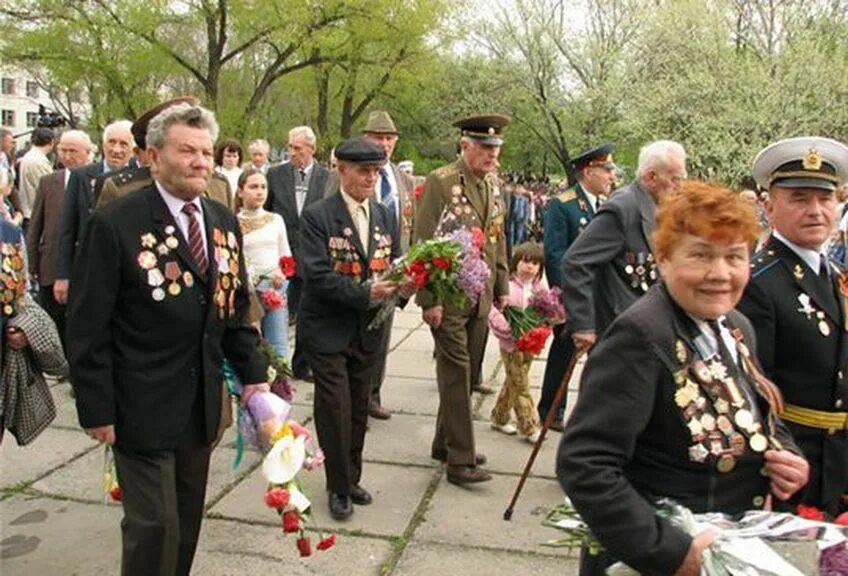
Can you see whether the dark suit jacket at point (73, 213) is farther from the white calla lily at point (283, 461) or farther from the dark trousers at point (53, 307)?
the white calla lily at point (283, 461)

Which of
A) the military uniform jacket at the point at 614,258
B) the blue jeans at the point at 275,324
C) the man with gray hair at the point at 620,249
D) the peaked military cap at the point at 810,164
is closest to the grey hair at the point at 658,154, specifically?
the man with gray hair at the point at 620,249

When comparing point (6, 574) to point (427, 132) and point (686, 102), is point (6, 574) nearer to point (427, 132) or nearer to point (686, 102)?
point (686, 102)

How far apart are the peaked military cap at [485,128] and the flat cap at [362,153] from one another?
87 centimetres

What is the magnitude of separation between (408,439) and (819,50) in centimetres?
2599

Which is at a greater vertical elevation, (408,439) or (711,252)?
(711,252)

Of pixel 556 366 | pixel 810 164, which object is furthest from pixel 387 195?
pixel 810 164

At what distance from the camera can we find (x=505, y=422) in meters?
6.34

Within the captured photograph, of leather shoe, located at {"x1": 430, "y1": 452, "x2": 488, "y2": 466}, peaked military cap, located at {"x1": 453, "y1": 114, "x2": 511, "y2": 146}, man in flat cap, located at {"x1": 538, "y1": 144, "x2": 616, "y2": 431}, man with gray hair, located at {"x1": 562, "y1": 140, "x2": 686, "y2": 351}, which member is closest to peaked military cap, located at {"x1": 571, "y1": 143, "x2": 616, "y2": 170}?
man in flat cap, located at {"x1": 538, "y1": 144, "x2": 616, "y2": 431}

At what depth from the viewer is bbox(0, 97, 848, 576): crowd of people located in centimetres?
212

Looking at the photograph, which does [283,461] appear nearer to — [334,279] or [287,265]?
[334,279]

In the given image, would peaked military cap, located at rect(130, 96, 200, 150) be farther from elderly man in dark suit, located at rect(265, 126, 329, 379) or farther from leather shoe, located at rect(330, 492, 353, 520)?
elderly man in dark suit, located at rect(265, 126, 329, 379)

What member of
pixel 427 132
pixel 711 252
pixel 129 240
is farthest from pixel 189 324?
pixel 427 132

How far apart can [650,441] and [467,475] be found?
10.4ft

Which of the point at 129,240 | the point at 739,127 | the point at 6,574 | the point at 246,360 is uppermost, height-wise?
the point at 739,127
